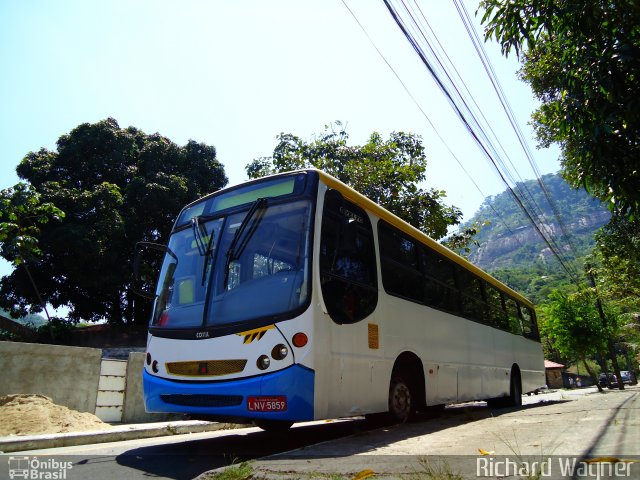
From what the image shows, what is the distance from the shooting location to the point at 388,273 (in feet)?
21.5

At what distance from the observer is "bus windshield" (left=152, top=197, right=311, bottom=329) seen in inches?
199

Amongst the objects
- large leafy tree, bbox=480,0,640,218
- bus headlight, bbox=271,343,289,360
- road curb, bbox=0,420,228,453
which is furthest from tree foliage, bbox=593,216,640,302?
road curb, bbox=0,420,228,453

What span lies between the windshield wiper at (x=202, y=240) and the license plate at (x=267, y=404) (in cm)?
165

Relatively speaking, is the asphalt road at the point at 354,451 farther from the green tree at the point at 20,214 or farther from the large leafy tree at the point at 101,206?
the large leafy tree at the point at 101,206

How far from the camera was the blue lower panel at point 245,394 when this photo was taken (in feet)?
14.9

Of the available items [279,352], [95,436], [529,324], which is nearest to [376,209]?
[279,352]

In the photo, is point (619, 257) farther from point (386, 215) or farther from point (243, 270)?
point (243, 270)

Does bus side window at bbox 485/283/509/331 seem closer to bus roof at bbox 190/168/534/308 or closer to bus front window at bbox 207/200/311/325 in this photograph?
bus roof at bbox 190/168/534/308

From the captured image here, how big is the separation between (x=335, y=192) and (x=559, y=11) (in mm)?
3054

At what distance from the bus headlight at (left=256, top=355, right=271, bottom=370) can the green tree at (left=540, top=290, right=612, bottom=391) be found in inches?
1201

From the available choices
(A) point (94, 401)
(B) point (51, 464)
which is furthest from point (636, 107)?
(A) point (94, 401)

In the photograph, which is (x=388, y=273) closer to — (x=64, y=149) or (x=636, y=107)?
(x=636, y=107)

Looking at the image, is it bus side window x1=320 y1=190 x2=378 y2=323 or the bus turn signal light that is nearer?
the bus turn signal light

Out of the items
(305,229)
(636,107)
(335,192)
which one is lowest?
(305,229)
